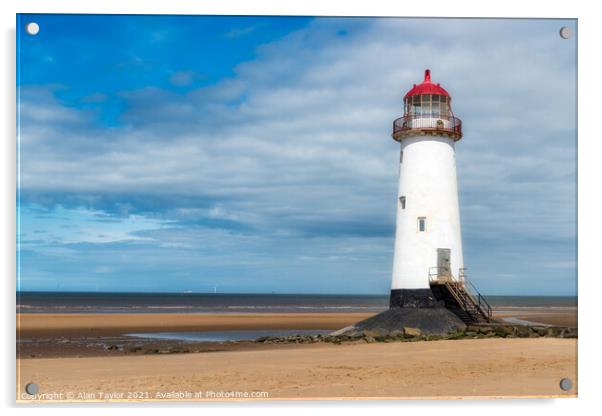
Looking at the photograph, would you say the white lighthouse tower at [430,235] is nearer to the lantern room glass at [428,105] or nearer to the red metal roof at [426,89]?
the lantern room glass at [428,105]

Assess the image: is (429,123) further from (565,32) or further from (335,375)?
(335,375)

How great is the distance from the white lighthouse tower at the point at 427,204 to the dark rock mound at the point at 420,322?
8.4 inches

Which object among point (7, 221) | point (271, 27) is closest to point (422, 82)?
point (271, 27)

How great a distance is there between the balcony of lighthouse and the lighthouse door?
2.54 meters

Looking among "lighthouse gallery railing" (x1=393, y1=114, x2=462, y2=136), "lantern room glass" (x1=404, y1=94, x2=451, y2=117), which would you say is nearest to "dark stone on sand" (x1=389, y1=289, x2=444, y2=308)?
"lighthouse gallery railing" (x1=393, y1=114, x2=462, y2=136)

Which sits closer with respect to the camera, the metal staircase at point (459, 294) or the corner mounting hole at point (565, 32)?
the corner mounting hole at point (565, 32)

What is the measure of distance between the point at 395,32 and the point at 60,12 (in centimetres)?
429

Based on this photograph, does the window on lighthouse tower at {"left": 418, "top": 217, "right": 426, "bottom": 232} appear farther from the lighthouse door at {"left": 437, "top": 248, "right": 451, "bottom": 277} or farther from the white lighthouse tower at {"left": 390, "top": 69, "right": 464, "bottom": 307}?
the lighthouse door at {"left": 437, "top": 248, "right": 451, "bottom": 277}

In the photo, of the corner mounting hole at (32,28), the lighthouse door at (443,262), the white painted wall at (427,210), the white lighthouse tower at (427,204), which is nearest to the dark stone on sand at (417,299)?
the white lighthouse tower at (427,204)

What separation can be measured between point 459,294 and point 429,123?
3.86 meters

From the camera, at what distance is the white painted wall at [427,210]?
15.9m

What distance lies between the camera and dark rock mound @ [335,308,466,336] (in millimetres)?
15586

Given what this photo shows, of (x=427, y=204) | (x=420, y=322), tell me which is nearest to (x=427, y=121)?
(x=427, y=204)
